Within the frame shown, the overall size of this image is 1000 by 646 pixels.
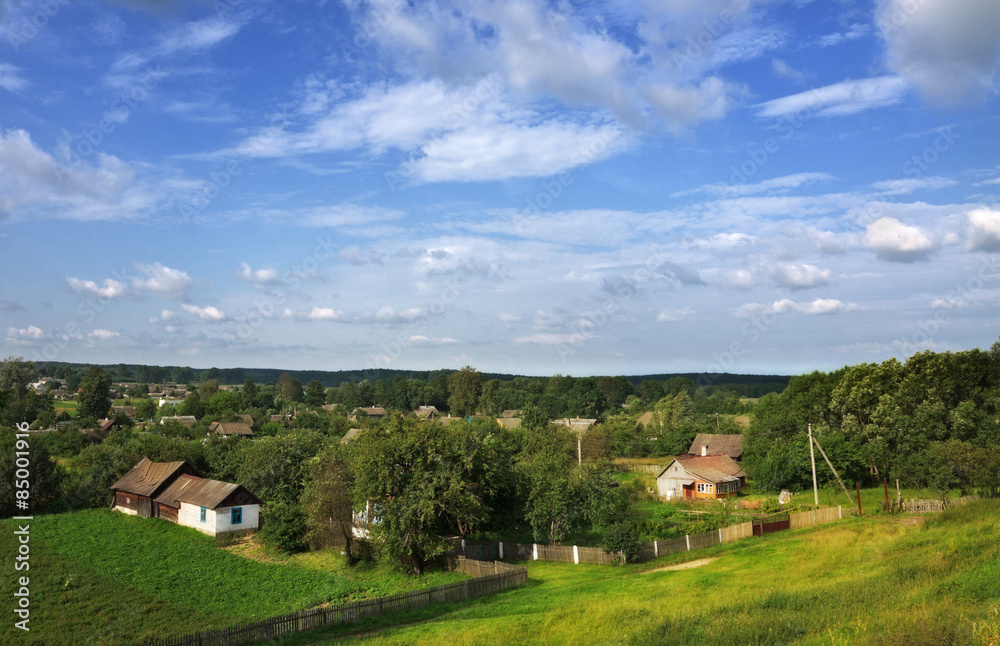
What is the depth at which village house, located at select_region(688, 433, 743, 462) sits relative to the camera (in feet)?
252

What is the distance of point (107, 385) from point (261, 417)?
92.9 feet

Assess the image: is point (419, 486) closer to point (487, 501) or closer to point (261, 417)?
point (487, 501)

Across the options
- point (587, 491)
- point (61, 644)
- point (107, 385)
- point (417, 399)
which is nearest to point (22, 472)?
point (61, 644)

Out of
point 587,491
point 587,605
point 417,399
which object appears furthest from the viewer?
point 417,399

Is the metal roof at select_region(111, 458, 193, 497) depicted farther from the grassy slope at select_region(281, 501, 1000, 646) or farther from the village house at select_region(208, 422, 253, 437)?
the village house at select_region(208, 422, 253, 437)

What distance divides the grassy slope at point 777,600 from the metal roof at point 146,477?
3418 cm

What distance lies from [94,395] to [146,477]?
72.1m

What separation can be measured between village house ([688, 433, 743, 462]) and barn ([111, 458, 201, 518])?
60751 millimetres

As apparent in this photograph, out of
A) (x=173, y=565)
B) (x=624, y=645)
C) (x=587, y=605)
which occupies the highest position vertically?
(x=624, y=645)

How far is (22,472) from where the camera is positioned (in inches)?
1916

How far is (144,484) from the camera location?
50812 mm

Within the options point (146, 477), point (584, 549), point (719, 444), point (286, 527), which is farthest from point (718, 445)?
point (146, 477)

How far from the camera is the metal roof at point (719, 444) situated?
253ft

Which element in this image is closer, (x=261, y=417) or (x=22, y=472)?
(x=22, y=472)
